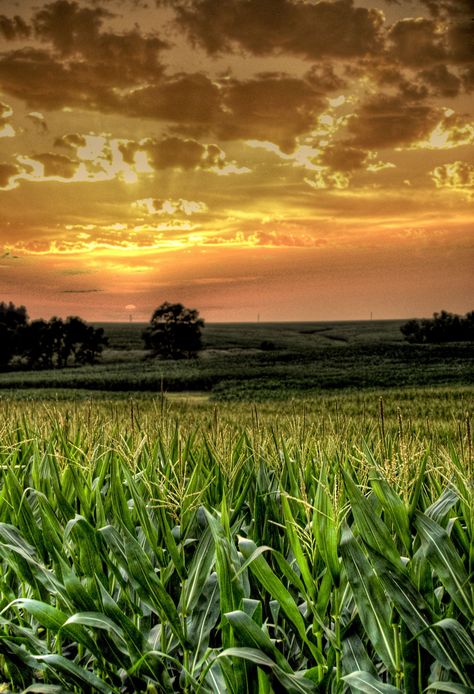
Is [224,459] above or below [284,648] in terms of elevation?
above

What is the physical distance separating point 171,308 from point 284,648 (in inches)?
2782

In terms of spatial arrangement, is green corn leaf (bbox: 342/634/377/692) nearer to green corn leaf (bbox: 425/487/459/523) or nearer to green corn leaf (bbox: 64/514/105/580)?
green corn leaf (bbox: 425/487/459/523)

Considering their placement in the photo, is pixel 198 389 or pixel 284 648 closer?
pixel 284 648

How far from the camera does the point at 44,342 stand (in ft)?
222

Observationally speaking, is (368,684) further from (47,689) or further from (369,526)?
(47,689)

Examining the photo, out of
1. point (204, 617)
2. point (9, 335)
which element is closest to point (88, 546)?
point (204, 617)

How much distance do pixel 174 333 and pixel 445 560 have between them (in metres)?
72.3

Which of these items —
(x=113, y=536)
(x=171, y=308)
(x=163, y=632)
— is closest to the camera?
(x=163, y=632)

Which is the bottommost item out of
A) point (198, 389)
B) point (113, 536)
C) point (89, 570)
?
point (198, 389)

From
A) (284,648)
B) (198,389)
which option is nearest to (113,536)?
(284,648)

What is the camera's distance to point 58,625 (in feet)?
9.39

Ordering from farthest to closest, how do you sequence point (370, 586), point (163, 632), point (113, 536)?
point (113, 536) < point (163, 632) < point (370, 586)

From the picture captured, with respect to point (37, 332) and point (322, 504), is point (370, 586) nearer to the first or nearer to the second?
point (322, 504)

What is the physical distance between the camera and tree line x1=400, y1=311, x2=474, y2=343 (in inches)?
3088
